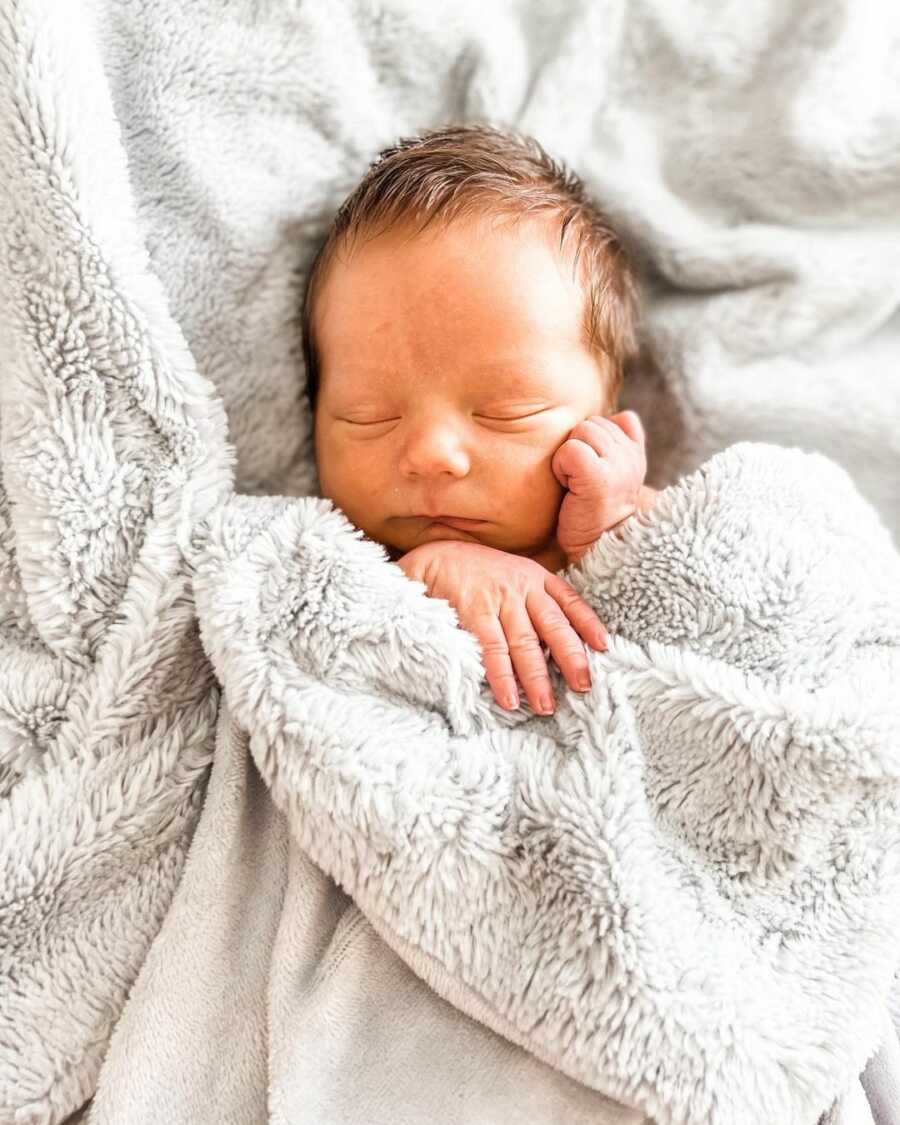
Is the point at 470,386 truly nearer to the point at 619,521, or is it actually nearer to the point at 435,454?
the point at 435,454

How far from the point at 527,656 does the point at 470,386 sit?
28 cm

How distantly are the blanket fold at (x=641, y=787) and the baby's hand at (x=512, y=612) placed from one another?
0.02 m

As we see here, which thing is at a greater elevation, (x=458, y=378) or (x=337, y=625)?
(x=458, y=378)

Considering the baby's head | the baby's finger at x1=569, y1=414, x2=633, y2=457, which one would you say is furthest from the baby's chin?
the baby's finger at x1=569, y1=414, x2=633, y2=457

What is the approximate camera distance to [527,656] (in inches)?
35.8

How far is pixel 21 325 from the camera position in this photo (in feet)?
3.09

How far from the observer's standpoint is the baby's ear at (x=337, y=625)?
88 centimetres

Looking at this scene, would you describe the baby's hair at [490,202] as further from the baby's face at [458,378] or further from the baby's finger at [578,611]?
the baby's finger at [578,611]

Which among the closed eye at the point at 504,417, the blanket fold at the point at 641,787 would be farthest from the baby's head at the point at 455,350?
the blanket fold at the point at 641,787

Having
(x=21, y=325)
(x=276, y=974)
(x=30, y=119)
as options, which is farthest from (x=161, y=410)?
(x=276, y=974)

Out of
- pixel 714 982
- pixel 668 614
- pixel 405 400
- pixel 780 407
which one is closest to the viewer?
pixel 714 982

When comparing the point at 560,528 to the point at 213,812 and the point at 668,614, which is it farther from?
the point at 213,812

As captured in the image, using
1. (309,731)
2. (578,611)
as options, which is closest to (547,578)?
(578,611)

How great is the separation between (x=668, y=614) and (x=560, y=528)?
168 mm
